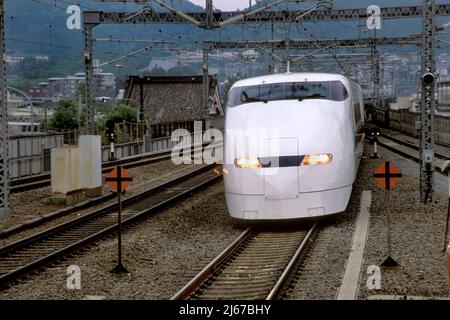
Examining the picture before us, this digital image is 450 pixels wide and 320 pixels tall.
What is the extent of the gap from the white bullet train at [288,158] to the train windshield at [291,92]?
40 millimetres

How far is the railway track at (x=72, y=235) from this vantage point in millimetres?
12383

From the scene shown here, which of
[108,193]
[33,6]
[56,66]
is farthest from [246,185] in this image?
[33,6]

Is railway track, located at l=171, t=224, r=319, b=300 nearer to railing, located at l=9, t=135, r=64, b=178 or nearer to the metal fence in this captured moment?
railing, located at l=9, t=135, r=64, b=178

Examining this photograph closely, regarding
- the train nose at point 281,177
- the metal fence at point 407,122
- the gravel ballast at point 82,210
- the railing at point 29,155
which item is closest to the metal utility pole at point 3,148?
the gravel ballast at point 82,210

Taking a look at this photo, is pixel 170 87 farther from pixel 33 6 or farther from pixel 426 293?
pixel 33 6

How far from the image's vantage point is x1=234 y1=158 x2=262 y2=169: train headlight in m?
14.6

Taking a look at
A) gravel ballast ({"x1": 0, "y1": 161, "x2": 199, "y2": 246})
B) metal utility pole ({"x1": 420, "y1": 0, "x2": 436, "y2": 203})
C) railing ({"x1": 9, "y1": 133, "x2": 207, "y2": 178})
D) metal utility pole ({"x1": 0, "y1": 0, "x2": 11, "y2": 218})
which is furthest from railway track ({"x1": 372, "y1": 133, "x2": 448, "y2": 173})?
metal utility pole ({"x1": 0, "y1": 0, "x2": 11, "y2": 218})

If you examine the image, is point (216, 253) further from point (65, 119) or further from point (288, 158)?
point (65, 119)

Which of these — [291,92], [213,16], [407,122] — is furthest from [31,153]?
[407,122]

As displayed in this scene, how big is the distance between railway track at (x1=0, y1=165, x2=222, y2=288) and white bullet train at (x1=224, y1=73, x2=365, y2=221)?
3.05 meters

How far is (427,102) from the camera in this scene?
18.7 metres

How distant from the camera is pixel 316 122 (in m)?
15.0

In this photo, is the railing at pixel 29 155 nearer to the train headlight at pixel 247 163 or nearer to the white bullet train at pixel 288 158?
the white bullet train at pixel 288 158

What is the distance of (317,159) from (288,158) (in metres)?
0.58
